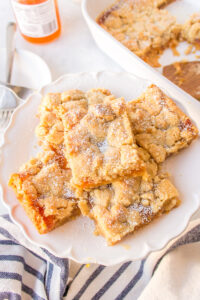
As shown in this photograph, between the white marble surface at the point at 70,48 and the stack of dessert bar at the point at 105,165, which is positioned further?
the white marble surface at the point at 70,48

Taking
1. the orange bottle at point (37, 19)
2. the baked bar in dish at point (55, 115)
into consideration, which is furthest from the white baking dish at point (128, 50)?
the baked bar in dish at point (55, 115)

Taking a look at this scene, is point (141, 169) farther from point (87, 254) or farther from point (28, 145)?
point (28, 145)

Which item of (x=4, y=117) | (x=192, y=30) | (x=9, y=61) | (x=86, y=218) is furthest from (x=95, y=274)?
(x=192, y=30)

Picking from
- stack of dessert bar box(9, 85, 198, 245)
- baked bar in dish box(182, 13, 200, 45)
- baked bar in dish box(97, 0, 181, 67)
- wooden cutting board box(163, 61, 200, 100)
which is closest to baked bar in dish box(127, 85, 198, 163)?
stack of dessert bar box(9, 85, 198, 245)

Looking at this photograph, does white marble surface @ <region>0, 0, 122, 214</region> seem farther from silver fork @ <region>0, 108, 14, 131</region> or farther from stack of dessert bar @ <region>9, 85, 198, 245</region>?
stack of dessert bar @ <region>9, 85, 198, 245</region>

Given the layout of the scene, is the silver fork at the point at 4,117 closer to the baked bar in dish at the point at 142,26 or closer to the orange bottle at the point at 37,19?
the orange bottle at the point at 37,19

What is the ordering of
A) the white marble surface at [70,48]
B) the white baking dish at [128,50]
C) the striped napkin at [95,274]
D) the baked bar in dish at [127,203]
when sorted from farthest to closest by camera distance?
the white marble surface at [70,48]
the white baking dish at [128,50]
the striped napkin at [95,274]
the baked bar in dish at [127,203]

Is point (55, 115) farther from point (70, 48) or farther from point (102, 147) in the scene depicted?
point (70, 48)
